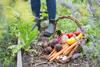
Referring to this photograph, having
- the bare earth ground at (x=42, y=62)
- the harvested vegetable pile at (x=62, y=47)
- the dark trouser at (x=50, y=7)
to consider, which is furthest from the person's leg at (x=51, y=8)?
the bare earth ground at (x=42, y=62)

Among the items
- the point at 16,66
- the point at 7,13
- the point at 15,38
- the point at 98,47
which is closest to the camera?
the point at 7,13

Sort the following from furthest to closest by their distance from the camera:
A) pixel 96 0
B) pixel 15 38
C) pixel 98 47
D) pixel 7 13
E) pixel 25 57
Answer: pixel 15 38 → pixel 25 57 → pixel 98 47 → pixel 96 0 → pixel 7 13

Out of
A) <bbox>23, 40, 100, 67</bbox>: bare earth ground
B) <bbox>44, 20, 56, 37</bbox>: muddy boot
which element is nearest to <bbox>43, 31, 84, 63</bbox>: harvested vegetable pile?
<bbox>23, 40, 100, 67</bbox>: bare earth ground

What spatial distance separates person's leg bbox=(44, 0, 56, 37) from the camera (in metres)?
4.63

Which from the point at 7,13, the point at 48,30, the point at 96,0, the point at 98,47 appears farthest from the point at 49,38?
the point at 7,13

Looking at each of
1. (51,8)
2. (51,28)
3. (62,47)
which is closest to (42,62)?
(62,47)

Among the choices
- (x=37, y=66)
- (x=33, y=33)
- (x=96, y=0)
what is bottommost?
(x=37, y=66)

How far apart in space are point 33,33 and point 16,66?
21.8 inches

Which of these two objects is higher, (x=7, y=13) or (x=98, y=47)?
(x=7, y=13)

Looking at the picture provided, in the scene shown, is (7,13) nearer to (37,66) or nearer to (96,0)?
(96,0)

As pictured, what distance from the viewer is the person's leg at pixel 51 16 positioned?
4634 mm

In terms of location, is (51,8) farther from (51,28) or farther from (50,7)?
(51,28)

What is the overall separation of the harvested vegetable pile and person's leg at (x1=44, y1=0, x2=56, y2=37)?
0.29m

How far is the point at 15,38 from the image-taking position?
15.5ft
